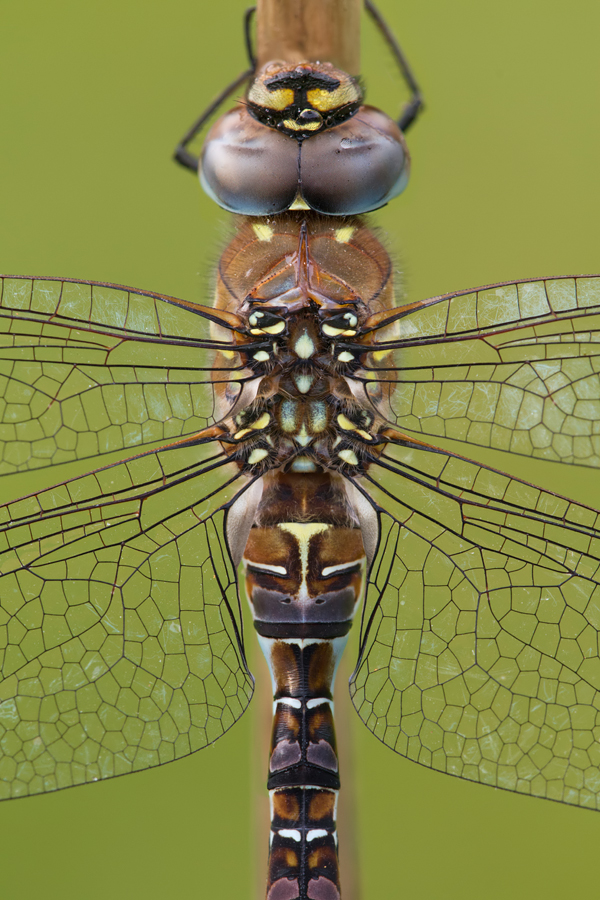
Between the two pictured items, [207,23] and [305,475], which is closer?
[305,475]

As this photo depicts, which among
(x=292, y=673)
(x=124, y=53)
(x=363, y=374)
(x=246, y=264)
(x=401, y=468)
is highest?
(x=124, y=53)

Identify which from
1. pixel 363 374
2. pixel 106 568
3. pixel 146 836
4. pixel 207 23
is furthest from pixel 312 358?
pixel 146 836

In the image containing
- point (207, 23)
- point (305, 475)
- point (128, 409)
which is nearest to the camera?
point (128, 409)

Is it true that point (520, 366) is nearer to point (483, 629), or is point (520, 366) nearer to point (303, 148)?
point (483, 629)

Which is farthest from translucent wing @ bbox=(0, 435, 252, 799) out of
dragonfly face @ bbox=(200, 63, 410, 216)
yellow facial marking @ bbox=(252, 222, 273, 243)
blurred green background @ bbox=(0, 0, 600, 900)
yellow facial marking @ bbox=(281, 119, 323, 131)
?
blurred green background @ bbox=(0, 0, 600, 900)

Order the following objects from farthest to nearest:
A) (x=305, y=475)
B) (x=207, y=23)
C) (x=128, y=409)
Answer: (x=207, y=23) < (x=305, y=475) < (x=128, y=409)

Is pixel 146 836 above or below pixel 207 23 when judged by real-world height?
below

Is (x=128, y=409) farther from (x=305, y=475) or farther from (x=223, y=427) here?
(x=305, y=475)

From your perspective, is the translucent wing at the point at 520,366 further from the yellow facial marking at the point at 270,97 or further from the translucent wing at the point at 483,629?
the yellow facial marking at the point at 270,97
